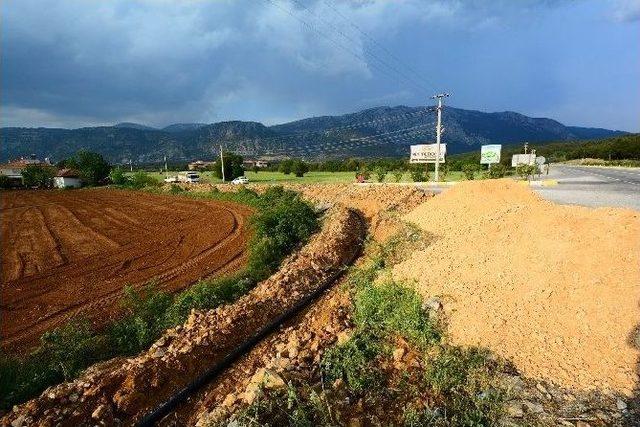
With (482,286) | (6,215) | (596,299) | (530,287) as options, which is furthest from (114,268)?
(6,215)

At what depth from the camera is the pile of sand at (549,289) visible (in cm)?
590

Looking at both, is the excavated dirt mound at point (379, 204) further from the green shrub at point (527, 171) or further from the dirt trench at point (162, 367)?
the green shrub at point (527, 171)

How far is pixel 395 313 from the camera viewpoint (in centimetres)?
781

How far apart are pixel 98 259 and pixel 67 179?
6883cm

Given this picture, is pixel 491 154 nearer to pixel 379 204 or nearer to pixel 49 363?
pixel 379 204

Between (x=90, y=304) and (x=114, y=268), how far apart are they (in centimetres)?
356

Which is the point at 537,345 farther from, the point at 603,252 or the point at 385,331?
the point at 603,252

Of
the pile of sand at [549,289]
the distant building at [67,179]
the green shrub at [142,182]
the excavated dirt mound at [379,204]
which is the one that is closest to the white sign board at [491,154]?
the excavated dirt mound at [379,204]

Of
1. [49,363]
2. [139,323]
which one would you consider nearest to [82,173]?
[139,323]

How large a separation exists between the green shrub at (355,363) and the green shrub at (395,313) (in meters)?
0.54

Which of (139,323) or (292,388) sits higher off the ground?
(292,388)

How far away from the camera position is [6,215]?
3027 centimetres

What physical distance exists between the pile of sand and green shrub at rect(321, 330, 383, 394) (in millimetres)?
1582

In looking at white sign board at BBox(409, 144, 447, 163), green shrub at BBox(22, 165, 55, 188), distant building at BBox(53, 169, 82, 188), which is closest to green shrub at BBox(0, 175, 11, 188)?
green shrub at BBox(22, 165, 55, 188)
